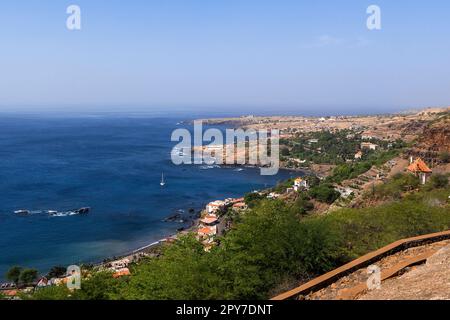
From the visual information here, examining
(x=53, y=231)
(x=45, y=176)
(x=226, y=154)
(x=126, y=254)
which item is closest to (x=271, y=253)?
(x=126, y=254)

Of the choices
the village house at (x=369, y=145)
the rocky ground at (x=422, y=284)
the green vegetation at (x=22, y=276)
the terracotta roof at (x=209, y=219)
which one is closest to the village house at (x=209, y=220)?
the terracotta roof at (x=209, y=219)

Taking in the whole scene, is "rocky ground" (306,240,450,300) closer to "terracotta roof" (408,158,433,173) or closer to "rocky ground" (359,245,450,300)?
"rocky ground" (359,245,450,300)

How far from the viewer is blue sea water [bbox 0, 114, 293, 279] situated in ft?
109

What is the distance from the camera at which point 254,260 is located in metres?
9.70

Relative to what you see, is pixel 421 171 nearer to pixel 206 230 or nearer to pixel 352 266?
pixel 206 230

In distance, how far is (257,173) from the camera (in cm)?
6825

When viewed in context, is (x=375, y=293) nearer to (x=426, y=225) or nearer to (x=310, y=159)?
(x=426, y=225)

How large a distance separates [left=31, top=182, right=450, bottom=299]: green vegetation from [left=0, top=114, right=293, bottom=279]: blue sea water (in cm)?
2193

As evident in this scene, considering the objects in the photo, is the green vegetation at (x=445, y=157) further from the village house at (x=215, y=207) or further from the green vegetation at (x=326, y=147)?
the green vegetation at (x=326, y=147)

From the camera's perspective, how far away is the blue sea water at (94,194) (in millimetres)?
33094

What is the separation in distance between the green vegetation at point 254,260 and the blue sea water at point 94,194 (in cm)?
2193

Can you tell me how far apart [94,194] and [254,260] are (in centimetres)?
4200

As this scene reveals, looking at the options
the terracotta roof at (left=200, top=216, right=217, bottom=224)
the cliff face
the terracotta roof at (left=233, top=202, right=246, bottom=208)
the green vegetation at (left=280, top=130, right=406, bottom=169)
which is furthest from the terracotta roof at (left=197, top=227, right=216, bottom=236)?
the green vegetation at (left=280, top=130, right=406, bottom=169)
